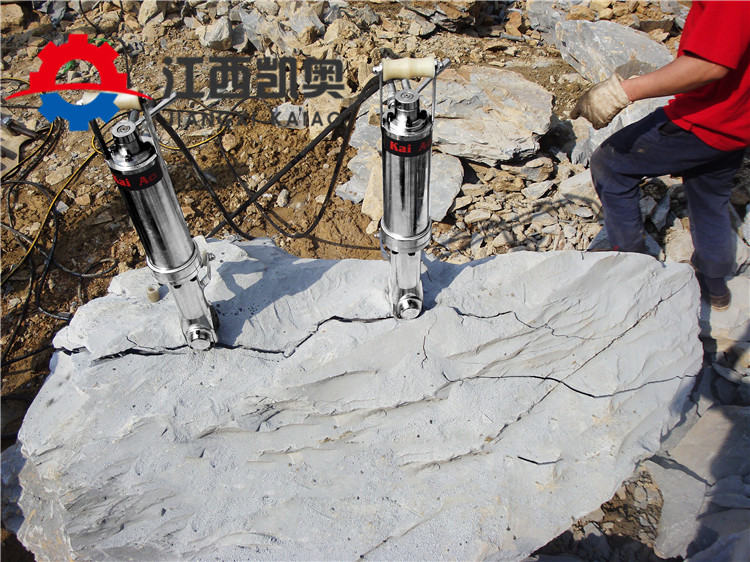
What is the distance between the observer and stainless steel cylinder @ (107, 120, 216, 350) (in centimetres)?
154

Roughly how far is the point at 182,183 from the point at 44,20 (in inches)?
132

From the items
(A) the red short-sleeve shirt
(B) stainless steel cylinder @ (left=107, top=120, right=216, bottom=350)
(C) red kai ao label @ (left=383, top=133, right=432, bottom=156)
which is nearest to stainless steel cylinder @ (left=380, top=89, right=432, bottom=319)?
(C) red kai ao label @ (left=383, top=133, right=432, bottom=156)

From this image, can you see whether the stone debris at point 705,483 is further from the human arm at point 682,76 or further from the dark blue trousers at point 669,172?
the human arm at point 682,76

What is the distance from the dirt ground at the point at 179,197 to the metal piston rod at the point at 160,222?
2014 mm

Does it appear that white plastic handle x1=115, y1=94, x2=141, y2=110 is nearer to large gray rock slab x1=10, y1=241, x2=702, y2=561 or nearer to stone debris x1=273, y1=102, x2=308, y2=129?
large gray rock slab x1=10, y1=241, x2=702, y2=561

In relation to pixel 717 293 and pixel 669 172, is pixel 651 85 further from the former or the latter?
pixel 717 293

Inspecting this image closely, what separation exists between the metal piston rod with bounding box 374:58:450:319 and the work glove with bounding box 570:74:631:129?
3.73 ft

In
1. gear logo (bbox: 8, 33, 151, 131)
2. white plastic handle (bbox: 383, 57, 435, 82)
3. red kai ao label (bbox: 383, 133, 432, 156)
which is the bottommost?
red kai ao label (bbox: 383, 133, 432, 156)

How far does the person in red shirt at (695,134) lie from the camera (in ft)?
7.17

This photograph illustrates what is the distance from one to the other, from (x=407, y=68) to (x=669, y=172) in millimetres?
1693

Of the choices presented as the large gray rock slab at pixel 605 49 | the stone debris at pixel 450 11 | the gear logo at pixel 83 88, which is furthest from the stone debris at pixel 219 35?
the gear logo at pixel 83 88

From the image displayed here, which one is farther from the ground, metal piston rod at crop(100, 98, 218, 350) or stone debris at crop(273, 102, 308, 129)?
metal piston rod at crop(100, 98, 218, 350)

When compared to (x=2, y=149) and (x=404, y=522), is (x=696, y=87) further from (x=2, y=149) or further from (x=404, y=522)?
(x=2, y=149)

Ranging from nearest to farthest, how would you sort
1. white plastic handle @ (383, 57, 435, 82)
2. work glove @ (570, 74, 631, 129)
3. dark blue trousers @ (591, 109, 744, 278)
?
white plastic handle @ (383, 57, 435, 82) → work glove @ (570, 74, 631, 129) → dark blue trousers @ (591, 109, 744, 278)
